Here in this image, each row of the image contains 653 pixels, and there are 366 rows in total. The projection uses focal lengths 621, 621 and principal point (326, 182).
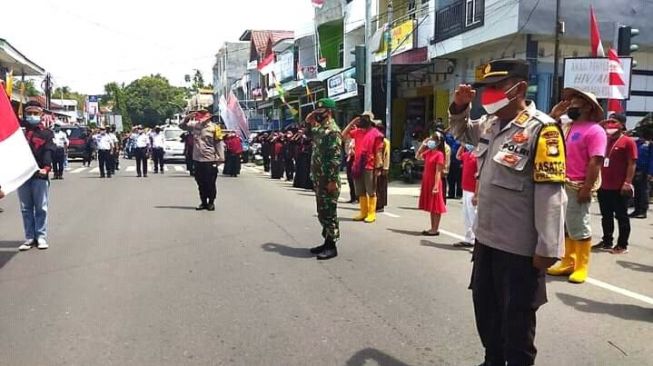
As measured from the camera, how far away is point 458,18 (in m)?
18.9

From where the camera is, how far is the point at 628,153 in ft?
24.9

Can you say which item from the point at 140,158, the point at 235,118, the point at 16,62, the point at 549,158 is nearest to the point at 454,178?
the point at 235,118

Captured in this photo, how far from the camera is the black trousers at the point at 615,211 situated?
7.68 metres

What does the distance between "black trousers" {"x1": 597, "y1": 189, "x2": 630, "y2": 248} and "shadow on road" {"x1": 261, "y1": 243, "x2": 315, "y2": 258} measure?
3750 millimetres

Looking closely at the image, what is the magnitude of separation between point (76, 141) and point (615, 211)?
26902mm

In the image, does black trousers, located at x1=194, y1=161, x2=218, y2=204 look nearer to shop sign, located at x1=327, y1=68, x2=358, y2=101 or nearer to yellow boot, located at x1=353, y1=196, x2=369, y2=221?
yellow boot, located at x1=353, y1=196, x2=369, y2=221

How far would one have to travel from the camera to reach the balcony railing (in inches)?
696

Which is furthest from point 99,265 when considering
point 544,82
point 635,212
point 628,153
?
point 544,82

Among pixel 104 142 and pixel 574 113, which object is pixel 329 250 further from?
pixel 104 142

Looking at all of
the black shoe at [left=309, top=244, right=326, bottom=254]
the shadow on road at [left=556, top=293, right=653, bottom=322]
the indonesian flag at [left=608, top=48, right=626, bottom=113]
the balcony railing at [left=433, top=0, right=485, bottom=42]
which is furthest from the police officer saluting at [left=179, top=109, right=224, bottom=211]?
the balcony railing at [left=433, top=0, right=485, bottom=42]

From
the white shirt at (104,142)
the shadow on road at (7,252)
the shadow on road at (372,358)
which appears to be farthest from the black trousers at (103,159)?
the shadow on road at (372,358)

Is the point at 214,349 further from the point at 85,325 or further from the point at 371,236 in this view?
the point at 371,236

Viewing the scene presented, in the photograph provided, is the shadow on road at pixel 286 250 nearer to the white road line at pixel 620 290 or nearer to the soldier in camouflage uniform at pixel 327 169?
the soldier in camouflage uniform at pixel 327 169

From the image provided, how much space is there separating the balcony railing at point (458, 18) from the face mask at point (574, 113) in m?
12.3
